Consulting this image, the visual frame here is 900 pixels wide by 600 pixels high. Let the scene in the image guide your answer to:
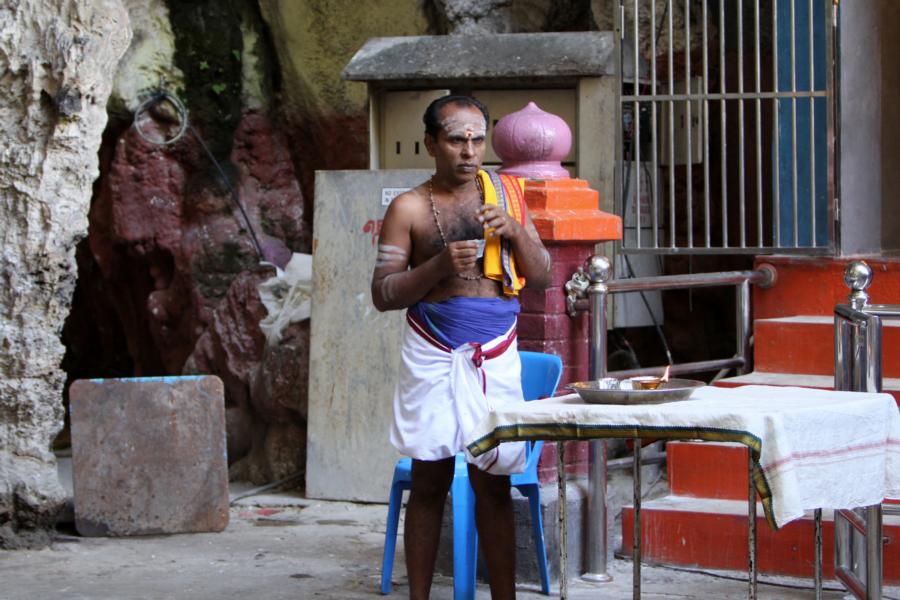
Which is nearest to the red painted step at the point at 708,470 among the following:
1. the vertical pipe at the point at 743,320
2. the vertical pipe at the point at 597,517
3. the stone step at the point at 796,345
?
the vertical pipe at the point at 597,517

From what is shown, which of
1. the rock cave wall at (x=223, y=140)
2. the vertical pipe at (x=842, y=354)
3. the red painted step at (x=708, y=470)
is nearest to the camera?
the vertical pipe at (x=842, y=354)

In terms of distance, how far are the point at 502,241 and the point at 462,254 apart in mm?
366

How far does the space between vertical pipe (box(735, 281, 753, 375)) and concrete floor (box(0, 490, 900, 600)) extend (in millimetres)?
1375

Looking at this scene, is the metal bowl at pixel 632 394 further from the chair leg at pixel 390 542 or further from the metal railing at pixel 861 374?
→ the chair leg at pixel 390 542

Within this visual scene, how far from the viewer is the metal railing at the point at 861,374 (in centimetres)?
453

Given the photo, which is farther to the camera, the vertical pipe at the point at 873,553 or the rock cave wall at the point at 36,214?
the rock cave wall at the point at 36,214

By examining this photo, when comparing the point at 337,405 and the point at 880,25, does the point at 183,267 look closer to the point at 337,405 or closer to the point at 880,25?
the point at 337,405

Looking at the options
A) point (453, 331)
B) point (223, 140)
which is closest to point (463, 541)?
point (453, 331)

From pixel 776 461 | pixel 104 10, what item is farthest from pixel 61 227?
pixel 776 461

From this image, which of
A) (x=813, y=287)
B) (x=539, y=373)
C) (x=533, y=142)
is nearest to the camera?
(x=539, y=373)

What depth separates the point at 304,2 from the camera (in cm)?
997

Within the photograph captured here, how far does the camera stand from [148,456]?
23.8 feet

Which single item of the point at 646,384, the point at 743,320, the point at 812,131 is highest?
the point at 812,131

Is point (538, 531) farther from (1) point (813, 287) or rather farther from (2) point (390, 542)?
(1) point (813, 287)
